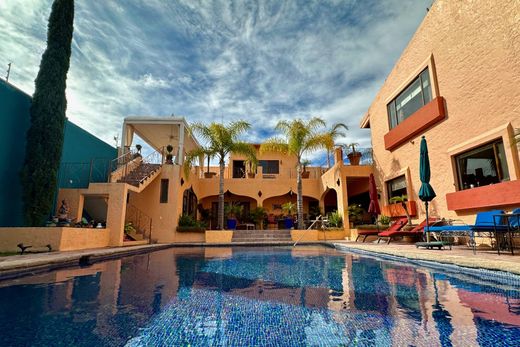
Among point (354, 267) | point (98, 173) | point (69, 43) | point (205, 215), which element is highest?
point (69, 43)

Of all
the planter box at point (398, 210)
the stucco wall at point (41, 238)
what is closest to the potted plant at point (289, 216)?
the planter box at point (398, 210)

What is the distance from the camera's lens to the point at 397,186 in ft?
42.7

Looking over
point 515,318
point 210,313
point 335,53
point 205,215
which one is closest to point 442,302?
point 515,318

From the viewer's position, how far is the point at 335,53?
12.3m

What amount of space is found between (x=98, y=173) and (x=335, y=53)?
12.6m

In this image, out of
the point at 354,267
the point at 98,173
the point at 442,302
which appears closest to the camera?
the point at 442,302

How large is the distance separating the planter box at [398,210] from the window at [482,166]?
2.44 m

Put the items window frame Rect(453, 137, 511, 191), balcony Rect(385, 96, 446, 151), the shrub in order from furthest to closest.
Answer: the shrub < balcony Rect(385, 96, 446, 151) < window frame Rect(453, 137, 511, 191)

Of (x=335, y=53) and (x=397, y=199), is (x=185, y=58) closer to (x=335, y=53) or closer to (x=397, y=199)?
(x=335, y=53)

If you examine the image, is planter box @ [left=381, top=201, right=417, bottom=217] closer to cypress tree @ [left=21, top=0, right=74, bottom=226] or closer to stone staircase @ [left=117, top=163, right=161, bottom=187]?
stone staircase @ [left=117, top=163, right=161, bottom=187]

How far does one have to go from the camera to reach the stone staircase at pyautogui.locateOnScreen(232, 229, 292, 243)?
49.1 ft


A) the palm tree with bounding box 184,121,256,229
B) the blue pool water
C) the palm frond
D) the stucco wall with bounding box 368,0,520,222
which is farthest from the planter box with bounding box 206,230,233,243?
→ the blue pool water

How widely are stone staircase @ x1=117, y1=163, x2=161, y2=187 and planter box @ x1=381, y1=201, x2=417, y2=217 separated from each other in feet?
39.1

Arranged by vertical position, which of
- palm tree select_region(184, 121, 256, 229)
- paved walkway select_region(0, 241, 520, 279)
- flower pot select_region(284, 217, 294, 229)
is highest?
palm tree select_region(184, 121, 256, 229)
